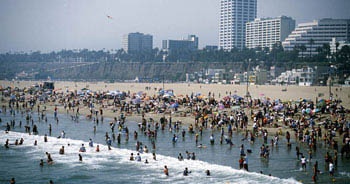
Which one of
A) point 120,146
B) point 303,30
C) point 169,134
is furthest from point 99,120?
point 303,30

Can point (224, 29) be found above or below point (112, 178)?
above

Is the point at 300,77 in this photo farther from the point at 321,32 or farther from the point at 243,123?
the point at 243,123

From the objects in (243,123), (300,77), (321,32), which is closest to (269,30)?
(321,32)

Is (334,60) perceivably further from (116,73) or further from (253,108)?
(116,73)

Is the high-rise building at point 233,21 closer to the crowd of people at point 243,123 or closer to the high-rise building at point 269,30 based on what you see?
the high-rise building at point 269,30

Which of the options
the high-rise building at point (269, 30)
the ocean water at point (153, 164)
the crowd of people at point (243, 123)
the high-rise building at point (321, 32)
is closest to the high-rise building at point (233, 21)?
the high-rise building at point (269, 30)

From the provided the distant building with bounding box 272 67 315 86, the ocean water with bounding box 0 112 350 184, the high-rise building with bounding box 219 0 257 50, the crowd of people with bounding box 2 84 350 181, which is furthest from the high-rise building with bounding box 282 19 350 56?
the ocean water with bounding box 0 112 350 184
